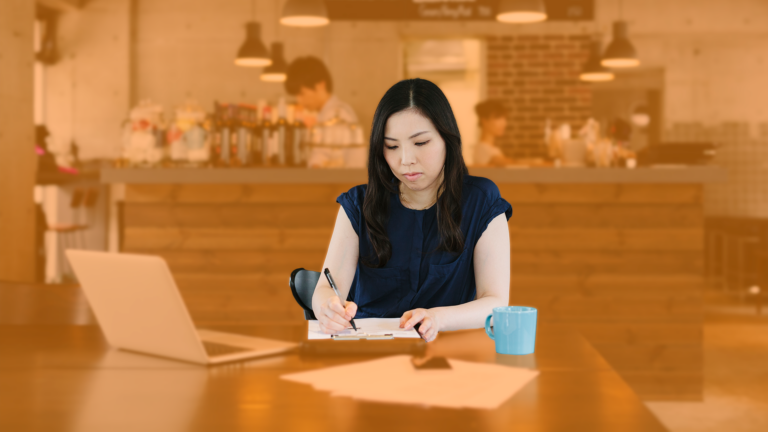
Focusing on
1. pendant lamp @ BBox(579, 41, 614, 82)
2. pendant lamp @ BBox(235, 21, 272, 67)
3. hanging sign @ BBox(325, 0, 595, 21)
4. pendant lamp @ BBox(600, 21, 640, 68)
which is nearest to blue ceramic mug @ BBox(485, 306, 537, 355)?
hanging sign @ BBox(325, 0, 595, 21)

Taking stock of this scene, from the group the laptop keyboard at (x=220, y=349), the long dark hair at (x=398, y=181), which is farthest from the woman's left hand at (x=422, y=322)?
the laptop keyboard at (x=220, y=349)

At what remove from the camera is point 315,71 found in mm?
4684

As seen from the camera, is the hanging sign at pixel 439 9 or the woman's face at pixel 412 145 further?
the hanging sign at pixel 439 9

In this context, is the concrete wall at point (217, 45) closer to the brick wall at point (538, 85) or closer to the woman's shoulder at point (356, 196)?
the brick wall at point (538, 85)

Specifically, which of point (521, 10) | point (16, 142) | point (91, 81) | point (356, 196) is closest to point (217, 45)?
point (91, 81)

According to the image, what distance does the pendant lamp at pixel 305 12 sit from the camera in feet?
14.7

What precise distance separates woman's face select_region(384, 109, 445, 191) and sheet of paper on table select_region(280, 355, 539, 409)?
36cm

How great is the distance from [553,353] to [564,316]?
2.51 metres

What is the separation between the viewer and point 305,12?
14.7ft

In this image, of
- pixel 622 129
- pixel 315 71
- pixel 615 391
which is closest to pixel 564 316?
pixel 622 129

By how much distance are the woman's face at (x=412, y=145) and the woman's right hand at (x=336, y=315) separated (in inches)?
10.4

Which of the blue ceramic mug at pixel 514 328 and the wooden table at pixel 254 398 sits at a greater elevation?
the blue ceramic mug at pixel 514 328

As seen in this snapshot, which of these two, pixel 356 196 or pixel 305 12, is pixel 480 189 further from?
pixel 305 12

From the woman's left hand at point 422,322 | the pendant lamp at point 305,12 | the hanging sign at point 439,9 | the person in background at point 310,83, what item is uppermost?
the hanging sign at point 439,9
